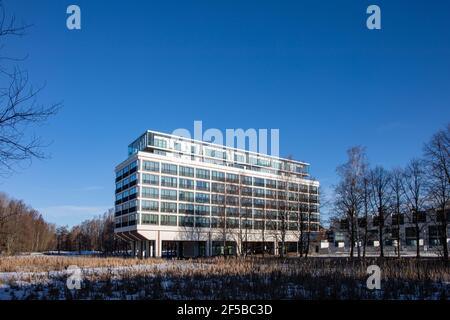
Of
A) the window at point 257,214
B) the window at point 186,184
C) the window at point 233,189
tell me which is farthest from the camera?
the window at point 257,214

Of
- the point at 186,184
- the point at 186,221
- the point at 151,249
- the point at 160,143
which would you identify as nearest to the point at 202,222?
the point at 186,221

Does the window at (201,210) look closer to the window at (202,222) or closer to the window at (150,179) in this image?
the window at (202,222)

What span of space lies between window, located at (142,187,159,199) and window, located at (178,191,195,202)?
5.56m

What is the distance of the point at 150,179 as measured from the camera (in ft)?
259

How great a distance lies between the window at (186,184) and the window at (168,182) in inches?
59.2

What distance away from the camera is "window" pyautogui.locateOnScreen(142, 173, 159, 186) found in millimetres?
78250

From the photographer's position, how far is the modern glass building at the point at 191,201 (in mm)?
77062

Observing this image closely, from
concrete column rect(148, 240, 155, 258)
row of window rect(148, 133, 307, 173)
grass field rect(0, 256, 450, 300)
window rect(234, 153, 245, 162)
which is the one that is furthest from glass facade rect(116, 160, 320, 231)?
grass field rect(0, 256, 450, 300)

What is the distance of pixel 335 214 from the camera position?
4500 cm

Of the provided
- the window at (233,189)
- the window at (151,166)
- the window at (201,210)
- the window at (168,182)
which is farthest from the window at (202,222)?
the window at (233,189)
